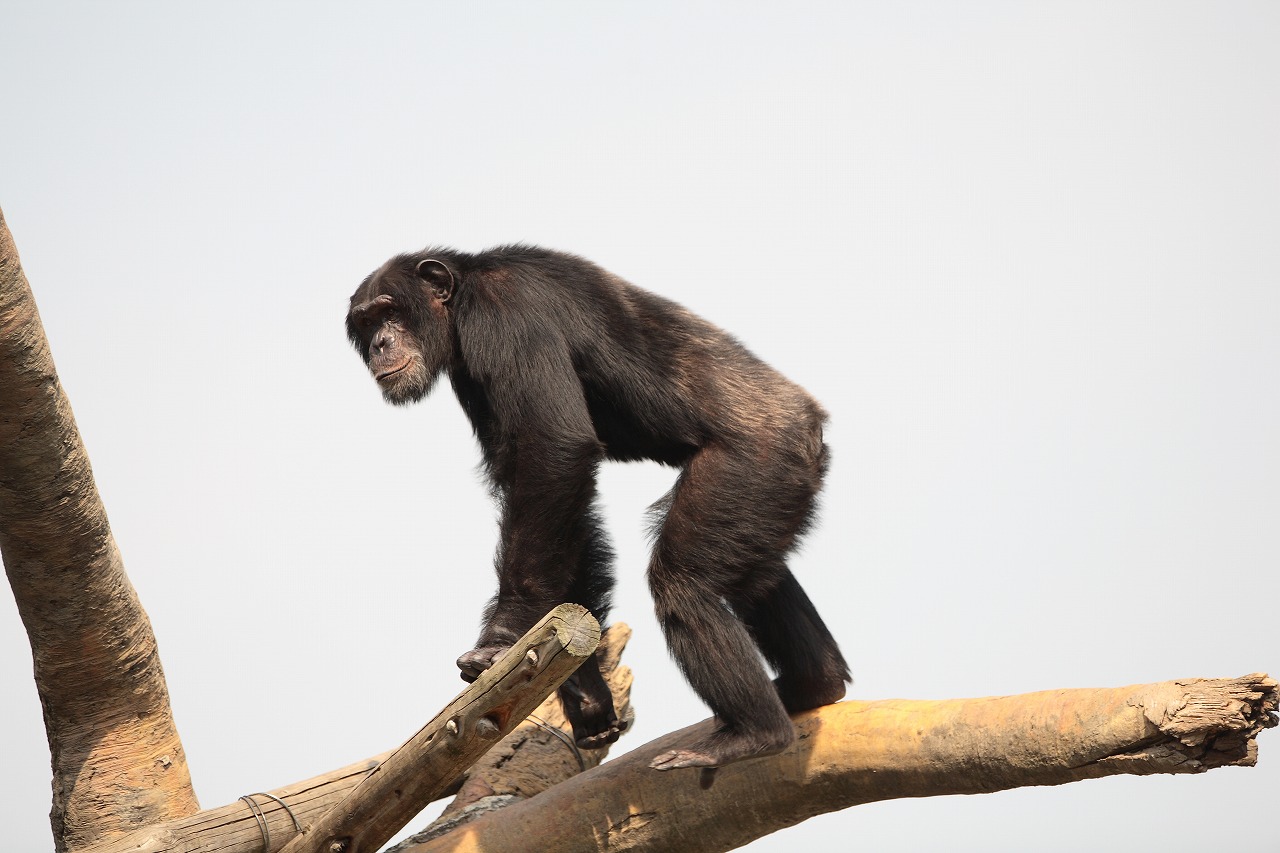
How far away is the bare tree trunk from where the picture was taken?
521 cm

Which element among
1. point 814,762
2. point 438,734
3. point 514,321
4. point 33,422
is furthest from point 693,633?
point 33,422

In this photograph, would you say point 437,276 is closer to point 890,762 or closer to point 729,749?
point 729,749

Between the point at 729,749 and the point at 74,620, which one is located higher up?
the point at 74,620

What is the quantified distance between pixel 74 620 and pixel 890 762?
4190 mm

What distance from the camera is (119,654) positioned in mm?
6168

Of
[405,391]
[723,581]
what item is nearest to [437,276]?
[405,391]

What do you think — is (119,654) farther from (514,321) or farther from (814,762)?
(814,762)

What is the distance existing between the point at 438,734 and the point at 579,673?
180 cm

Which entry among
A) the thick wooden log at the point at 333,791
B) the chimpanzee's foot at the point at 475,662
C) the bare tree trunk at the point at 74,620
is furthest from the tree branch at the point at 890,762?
the bare tree trunk at the point at 74,620

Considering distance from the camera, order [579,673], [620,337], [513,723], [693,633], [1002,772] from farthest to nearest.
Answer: [579,673] < [620,337] < [693,633] < [1002,772] < [513,723]

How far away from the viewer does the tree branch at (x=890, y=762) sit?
4.02 meters

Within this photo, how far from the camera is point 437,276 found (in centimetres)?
595

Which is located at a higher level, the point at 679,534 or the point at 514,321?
the point at 514,321

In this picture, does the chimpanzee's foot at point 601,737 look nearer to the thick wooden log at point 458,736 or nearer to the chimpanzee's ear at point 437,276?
the thick wooden log at point 458,736
